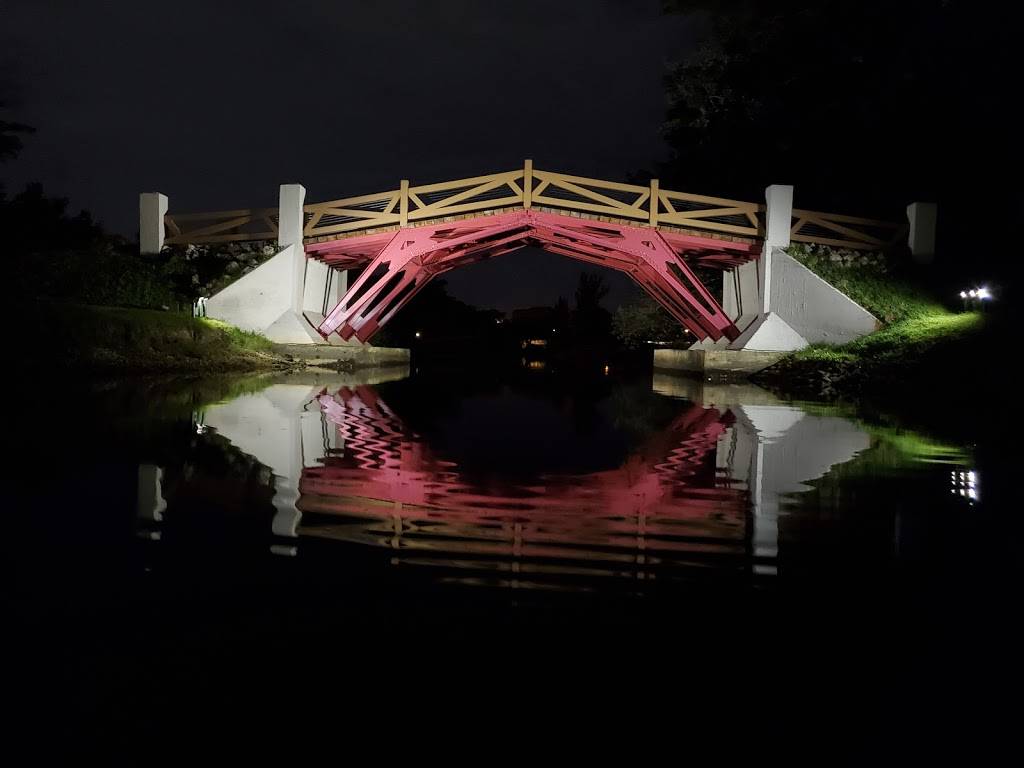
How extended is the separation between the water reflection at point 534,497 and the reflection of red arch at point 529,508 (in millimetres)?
15

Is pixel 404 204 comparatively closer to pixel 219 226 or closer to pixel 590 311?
pixel 219 226

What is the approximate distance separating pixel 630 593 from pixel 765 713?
985 mm

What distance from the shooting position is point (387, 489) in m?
5.29

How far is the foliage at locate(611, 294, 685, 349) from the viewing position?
36.6 m

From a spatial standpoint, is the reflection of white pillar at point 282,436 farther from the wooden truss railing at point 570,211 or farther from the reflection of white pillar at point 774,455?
the wooden truss railing at point 570,211

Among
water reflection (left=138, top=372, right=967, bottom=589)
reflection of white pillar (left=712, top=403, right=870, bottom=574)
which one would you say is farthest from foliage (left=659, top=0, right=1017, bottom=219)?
water reflection (left=138, top=372, right=967, bottom=589)

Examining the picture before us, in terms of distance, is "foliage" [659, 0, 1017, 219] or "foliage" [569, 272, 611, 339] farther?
"foliage" [569, 272, 611, 339]

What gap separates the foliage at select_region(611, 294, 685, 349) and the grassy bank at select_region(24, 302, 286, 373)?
721 inches

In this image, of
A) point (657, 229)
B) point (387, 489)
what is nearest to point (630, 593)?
point (387, 489)

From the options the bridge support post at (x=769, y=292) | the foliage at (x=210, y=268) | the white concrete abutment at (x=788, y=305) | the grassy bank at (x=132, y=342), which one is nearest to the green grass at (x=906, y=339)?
the white concrete abutment at (x=788, y=305)

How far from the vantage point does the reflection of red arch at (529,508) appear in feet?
12.7

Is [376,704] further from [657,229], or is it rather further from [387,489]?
[657,229]

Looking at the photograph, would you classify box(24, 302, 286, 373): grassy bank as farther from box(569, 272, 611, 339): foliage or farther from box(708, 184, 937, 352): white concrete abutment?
box(569, 272, 611, 339): foliage

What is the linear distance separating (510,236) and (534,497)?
22.8 metres
